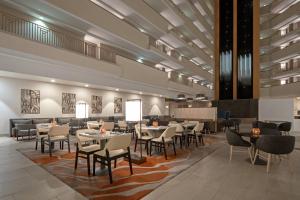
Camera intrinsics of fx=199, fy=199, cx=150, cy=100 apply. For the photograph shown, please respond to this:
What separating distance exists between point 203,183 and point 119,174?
153 centimetres

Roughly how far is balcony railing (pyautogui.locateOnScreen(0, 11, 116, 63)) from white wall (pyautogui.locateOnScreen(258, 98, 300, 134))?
9.41m

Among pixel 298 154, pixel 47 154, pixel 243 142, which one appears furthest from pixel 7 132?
pixel 298 154

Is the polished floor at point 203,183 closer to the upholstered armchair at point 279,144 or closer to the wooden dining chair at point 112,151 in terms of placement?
the upholstered armchair at point 279,144

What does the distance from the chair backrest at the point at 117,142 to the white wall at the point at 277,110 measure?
11.0 meters

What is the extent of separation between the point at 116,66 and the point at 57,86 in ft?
11.1

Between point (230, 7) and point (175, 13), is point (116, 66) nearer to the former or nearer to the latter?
point (175, 13)

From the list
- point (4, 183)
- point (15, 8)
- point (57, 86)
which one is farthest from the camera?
point (57, 86)

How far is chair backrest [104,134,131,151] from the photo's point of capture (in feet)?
11.1

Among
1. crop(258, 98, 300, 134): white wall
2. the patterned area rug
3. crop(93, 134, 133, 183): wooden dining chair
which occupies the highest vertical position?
crop(258, 98, 300, 134): white wall

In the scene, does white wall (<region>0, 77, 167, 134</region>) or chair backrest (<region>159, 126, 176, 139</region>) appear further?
white wall (<region>0, 77, 167, 134</region>)

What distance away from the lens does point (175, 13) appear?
48.0ft

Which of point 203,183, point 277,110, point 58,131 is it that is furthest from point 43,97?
point 277,110

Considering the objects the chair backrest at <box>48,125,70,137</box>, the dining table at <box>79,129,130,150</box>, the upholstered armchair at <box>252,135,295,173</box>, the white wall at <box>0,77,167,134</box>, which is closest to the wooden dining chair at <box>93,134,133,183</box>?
the dining table at <box>79,129,130,150</box>

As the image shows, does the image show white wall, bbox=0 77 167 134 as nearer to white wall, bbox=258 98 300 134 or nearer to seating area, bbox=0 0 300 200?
seating area, bbox=0 0 300 200
